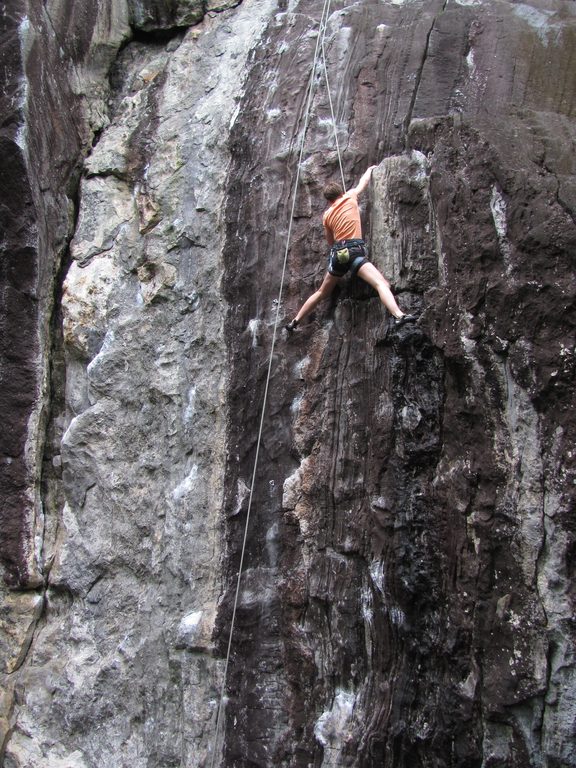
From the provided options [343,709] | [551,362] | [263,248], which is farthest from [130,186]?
[343,709]

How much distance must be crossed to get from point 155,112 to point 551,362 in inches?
188

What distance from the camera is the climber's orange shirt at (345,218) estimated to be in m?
5.23

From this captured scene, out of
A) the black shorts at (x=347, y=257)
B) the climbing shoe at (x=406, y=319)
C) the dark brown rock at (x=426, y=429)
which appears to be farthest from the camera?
the black shorts at (x=347, y=257)

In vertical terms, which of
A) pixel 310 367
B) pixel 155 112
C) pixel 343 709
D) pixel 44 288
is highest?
pixel 155 112

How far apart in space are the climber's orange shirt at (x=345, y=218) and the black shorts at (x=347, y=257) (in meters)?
0.07

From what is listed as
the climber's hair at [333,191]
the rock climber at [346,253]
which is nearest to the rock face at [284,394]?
the rock climber at [346,253]

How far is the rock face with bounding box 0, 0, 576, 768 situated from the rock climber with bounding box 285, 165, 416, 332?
0.45 ft

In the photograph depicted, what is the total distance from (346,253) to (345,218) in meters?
0.29

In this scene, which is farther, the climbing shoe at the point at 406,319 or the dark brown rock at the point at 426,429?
the climbing shoe at the point at 406,319

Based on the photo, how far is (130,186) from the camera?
7055 millimetres

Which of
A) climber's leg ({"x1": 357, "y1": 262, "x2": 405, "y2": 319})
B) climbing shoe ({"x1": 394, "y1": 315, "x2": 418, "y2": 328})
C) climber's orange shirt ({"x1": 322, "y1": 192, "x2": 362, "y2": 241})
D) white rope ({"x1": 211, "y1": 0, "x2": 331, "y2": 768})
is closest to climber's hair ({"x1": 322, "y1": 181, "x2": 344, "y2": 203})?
climber's orange shirt ({"x1": 322, "y1": 192, "x2": 362, "y2": 241})

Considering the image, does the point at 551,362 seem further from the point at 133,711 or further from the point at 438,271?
the point at 133,711

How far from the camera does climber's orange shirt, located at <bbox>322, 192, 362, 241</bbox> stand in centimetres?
523

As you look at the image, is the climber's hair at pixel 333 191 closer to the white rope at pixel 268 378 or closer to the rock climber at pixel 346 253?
the rock climber at pixel 346 253
